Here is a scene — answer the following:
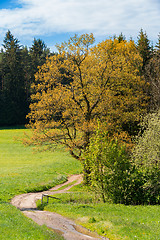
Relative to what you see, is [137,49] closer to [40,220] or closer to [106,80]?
[106,80]

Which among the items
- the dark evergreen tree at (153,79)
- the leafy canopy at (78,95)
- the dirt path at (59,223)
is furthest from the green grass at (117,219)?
the dark evergreen tree at (153,79)

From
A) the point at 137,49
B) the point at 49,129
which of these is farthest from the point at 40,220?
the point at 137,49

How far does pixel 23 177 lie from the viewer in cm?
3647

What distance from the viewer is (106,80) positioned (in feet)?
117

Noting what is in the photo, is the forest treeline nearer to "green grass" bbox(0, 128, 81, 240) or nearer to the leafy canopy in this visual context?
"green grass" bbox(0, 128, 81, 240)

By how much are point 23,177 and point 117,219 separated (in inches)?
794

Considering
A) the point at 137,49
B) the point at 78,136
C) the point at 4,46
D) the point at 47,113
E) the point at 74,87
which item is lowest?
the point at 78,136

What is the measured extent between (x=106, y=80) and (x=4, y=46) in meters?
81.8

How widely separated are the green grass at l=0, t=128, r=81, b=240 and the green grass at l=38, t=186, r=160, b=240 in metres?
4.14

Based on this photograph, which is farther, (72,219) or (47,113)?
(47,113)

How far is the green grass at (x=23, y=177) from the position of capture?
14703 mm

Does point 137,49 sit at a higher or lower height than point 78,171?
higher

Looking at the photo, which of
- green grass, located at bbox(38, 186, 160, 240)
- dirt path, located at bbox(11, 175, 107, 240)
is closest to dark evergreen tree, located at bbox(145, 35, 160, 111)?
green grass, located at bbox(38, 186, 160, 240)

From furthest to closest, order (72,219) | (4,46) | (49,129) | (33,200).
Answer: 1. (4,46)
2. (49,129)
3. (33,200)
4. (72,219)
